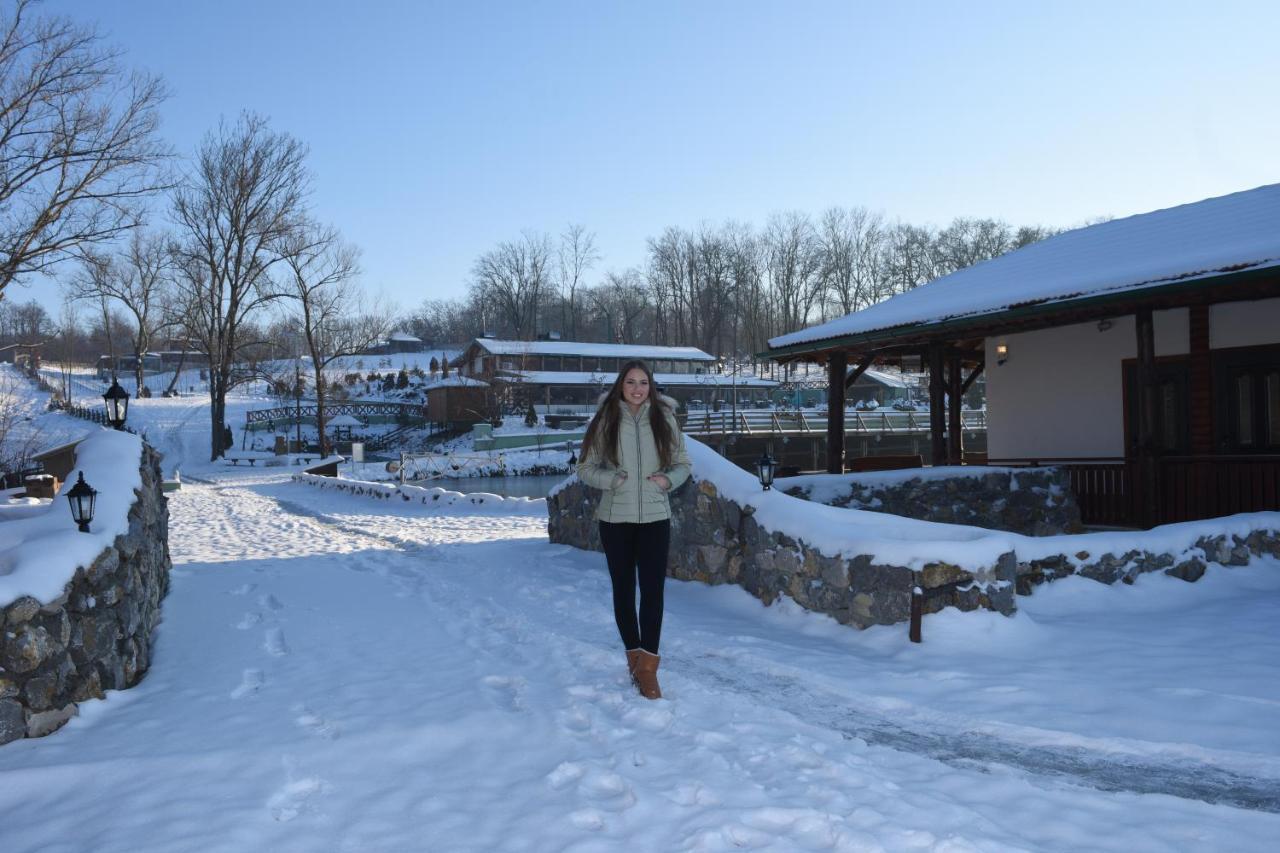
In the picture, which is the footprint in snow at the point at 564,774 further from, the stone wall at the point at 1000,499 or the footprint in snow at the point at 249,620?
the stone wall at the point at 1000,499

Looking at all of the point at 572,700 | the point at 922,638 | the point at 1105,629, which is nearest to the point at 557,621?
the point at 572,700

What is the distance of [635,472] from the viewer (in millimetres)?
4434

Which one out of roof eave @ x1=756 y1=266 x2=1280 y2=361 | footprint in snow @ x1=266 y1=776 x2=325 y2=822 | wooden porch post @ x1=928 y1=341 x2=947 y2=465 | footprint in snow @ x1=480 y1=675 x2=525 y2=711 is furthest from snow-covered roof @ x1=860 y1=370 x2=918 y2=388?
footprint in snow @ x1=266 y1=776 x2=325 y2=822

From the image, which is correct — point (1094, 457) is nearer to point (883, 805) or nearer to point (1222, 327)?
point (1222, 327)

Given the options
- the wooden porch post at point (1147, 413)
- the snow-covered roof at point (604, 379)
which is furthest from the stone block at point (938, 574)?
the snow-covered roof at point (604, 379)

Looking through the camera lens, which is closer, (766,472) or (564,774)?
(564,774)

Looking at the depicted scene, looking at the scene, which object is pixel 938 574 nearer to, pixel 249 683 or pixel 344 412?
pixel 249 683

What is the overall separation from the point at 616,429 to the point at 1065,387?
935 centimetres

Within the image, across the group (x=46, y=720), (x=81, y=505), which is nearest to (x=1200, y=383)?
(x=81, y=505)

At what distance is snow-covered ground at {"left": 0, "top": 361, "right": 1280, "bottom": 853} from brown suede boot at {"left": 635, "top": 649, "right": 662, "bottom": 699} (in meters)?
0.09

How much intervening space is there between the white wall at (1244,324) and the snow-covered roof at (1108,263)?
3.02 ft

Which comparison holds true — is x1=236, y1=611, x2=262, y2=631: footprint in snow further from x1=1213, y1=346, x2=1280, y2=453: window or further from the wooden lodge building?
x1=1213, y1=346, x2=1280, y2=453: window

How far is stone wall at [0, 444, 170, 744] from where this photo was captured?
3764 millimetres

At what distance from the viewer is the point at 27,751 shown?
143 inches
